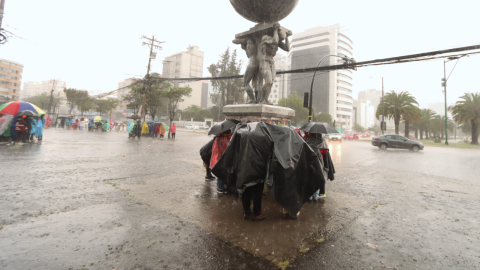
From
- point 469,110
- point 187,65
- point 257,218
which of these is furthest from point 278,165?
point 187,65

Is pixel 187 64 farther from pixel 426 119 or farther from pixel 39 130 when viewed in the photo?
pixel 426 119

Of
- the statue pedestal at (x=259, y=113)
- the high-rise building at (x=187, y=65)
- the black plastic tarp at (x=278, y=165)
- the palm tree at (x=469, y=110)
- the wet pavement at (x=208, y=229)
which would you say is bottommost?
the wet pavement at (x=208, y=229)

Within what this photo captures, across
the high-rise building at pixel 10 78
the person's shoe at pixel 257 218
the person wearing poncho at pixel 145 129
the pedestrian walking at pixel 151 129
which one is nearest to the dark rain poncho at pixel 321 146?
the person's shoe at pixel 257 218

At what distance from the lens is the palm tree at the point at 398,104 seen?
34.6m

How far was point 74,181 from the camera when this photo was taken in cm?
488

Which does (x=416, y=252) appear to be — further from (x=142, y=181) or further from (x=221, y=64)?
(x=221, y=64)

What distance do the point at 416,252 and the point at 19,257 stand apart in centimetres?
403

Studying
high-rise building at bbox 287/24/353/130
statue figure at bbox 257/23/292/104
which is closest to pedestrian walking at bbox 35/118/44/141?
statue figure at bbox 257/23/292/104

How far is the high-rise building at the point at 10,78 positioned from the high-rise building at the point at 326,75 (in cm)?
8777

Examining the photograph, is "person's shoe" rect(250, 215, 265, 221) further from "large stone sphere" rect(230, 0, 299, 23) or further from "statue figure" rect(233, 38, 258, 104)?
"large stone sphere" rect(230, 0, 299, 23)

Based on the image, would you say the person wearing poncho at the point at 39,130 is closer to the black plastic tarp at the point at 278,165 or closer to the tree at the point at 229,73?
the black plastic tarp at the point at 278,165

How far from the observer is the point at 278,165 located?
2.93 metres

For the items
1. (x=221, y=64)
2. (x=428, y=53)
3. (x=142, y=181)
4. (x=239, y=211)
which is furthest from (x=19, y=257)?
(x=221, y=64)

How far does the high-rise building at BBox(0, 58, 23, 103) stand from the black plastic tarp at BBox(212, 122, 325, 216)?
292ft
